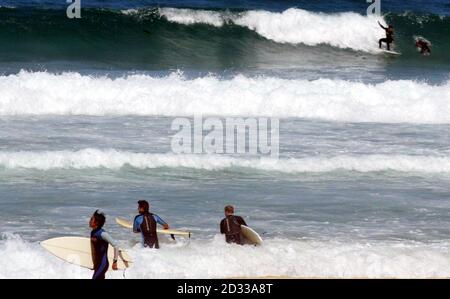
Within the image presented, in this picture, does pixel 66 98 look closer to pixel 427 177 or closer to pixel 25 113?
pixel 25 113

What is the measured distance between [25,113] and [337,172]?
23.5 feet

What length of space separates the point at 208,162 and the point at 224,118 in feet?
14.5

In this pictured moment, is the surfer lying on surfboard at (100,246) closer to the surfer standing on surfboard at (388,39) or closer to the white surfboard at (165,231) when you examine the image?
the white surfboard at (165,231)

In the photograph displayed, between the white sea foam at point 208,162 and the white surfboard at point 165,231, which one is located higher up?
the white sea foam at point 208,162

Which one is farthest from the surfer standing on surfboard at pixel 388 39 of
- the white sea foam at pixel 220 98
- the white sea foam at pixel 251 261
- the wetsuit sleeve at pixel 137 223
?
the wetsuit sleeve at pixel 137 223

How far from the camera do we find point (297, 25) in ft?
104

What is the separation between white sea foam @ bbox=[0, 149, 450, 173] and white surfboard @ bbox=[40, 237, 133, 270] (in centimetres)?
450

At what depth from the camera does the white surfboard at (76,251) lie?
10.8 m

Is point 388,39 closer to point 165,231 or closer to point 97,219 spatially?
point 165,231

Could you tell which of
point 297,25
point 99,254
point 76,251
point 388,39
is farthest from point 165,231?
point 297,25

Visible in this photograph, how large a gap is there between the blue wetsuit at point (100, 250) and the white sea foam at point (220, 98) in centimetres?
1010

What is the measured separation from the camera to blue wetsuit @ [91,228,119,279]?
10076 millimetres

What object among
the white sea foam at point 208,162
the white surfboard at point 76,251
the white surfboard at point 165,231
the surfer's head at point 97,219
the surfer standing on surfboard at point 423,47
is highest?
the surfer standing on surfboard at point 423,47

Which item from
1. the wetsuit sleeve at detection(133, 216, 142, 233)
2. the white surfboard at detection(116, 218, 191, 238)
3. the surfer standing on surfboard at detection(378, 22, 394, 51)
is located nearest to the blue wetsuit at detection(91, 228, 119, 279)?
the wetsuit sleeve at detection(133, 216, 142, 233)
